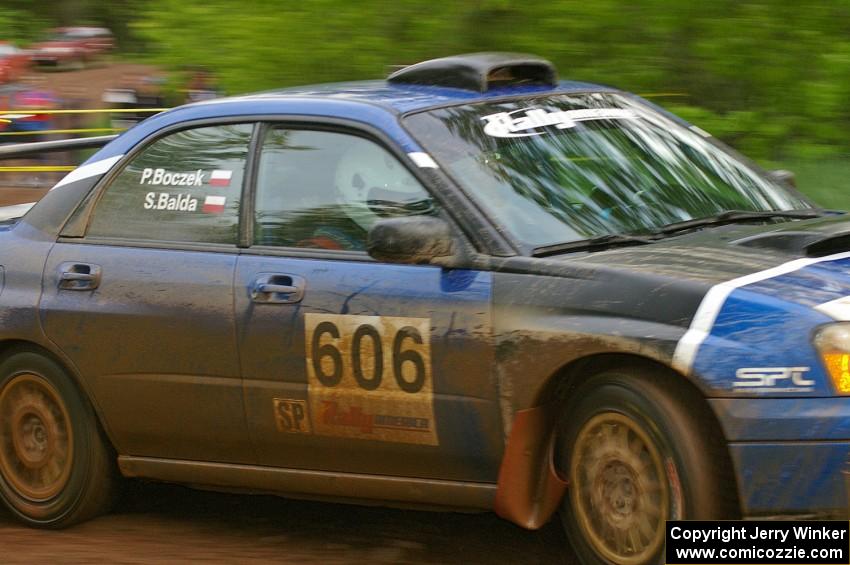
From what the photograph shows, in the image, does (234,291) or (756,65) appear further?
(756,65)

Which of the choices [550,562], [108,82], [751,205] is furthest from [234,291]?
[108,82]

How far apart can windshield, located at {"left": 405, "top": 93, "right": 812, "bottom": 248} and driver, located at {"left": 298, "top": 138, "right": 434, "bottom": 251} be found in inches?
5.9

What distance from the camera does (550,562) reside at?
5.12 metres

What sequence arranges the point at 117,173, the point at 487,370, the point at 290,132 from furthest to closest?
the point at 117,173 < the point at 290,132 < the point at 487,370

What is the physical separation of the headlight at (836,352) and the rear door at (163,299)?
212cm

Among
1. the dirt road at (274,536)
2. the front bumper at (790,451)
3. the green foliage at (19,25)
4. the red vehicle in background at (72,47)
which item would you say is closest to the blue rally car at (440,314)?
the front bumper at (790,451)

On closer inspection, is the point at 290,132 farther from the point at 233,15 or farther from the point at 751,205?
the point at 233,15

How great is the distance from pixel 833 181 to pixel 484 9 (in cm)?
233

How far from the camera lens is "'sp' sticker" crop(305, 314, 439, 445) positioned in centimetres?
487

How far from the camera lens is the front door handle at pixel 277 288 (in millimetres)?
5156

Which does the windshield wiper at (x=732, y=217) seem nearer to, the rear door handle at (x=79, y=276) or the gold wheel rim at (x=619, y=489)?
the gold wheel rim at (x=619, y=489)

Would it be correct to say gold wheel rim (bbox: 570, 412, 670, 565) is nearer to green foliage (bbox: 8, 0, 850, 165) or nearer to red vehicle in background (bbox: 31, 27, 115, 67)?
green foliage (bbox: 8, 0, 850, 165)

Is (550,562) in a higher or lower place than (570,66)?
lower

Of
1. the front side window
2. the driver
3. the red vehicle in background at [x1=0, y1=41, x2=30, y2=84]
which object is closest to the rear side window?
the front side window
